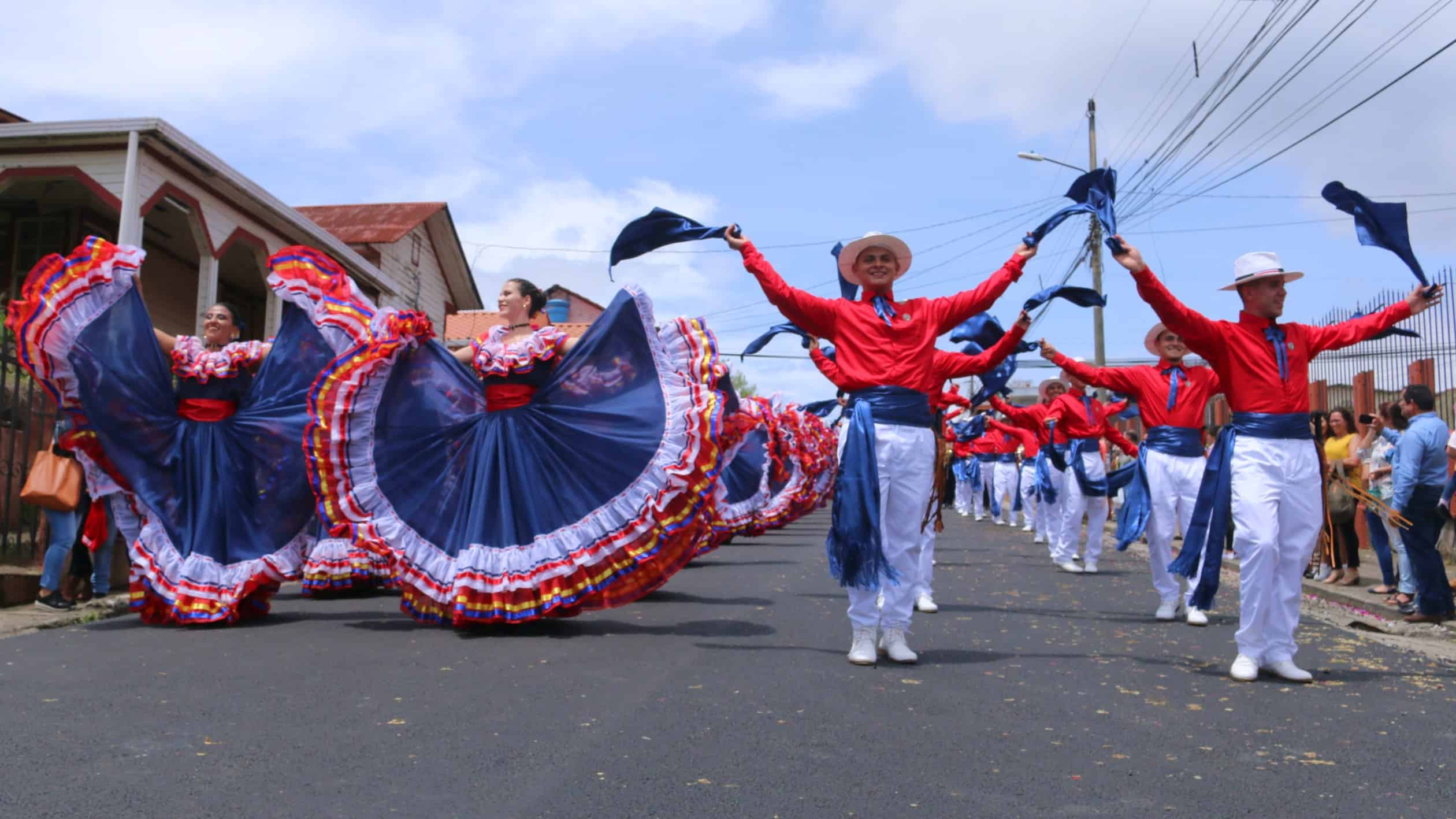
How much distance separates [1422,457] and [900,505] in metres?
5.20

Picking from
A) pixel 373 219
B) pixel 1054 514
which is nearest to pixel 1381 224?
pixel 1054 514

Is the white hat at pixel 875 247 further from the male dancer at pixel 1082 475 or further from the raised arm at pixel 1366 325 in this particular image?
the male dancer at pixel 1082 475

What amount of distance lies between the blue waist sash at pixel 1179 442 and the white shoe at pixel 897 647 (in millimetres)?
3154

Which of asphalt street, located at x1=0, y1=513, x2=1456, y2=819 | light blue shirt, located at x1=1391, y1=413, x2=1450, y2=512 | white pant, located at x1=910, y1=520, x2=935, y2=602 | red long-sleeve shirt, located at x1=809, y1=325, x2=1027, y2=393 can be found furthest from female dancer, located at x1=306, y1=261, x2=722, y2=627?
light blue shirt, located at x1=1391, y1=413, x2=1450, y2=512

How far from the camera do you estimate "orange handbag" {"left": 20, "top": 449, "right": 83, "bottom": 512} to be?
305 inches

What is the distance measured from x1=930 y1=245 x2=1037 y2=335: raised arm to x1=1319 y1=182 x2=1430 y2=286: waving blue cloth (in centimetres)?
163

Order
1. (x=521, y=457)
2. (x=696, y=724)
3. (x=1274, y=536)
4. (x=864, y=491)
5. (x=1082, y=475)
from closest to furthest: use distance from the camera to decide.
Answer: (x=696, y=724) → (x=1274, y=536) → (x=864, y=491) → (x=521, y=457) → (x=1082, y=475)

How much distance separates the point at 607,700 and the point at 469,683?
2.30 feet

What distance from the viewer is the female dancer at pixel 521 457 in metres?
6.55

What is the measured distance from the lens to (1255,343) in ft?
18.9

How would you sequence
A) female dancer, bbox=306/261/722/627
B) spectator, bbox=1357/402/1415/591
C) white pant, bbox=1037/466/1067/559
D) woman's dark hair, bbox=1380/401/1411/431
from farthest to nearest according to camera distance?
white pant, bbox=1037/466/1067/559 → spectator, bbox=1357/402/1415/591 → woman's dark hair, bbox=1380/401/1411/431 → female dancer, bbox=306/261/722/627

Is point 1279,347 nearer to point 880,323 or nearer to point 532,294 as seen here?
point 880,323

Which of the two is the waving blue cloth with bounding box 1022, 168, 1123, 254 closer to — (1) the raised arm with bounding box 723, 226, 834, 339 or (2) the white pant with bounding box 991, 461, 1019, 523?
(1) the raised arm with bounding box 723, 226, 834, 339

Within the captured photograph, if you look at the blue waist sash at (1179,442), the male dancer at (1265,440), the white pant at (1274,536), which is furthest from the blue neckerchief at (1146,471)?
the white pant at (1274,536)
